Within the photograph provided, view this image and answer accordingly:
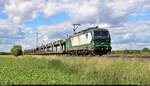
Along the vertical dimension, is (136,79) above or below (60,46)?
below

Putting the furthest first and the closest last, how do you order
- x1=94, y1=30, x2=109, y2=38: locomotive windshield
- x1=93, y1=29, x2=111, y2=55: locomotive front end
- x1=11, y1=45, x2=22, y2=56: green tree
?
x1=11, y1=45, x2=22, y2=56: green tree → x1=94, y1=30, x2=109, y2=38: locomotive windshield → x1=93, y1=29, x2=111, y2=55: locomotive front end

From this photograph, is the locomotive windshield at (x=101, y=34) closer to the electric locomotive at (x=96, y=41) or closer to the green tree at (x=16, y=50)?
the electric locomotive at (x=96, y=41)

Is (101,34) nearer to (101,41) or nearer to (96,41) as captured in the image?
(101,41)

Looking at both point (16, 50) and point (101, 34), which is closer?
point (101, 34)

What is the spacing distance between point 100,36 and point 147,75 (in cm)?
1333

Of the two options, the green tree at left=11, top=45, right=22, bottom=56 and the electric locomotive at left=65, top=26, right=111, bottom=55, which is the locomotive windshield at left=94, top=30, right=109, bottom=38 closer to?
the electric locomotive at left=65, top=26, right=111, bottom=55

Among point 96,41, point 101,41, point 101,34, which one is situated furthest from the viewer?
point 101,34

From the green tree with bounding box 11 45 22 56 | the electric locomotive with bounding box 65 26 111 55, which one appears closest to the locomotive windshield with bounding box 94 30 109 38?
the electric locomotive with bounding box 65 26 111 55

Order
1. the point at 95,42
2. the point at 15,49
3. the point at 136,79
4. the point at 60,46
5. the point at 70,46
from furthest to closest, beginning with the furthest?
the point at 15,49
the point at 60,46
the point at 70,46
the point at 95,42
the point at 136,79

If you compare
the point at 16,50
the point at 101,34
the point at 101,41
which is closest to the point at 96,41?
the point at 101,41

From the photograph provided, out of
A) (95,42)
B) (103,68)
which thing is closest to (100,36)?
(95,42)

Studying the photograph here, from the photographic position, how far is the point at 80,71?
1173 centimetres

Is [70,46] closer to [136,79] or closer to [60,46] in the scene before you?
[60,46]

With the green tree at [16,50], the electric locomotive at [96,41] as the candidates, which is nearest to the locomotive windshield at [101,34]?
the electric locomotive at [96,41]
